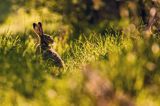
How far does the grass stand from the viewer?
14.1 ft

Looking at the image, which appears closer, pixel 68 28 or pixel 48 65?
pixel 48 65

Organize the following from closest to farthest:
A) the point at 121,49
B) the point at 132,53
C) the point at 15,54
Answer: the point at 132,53 < the point at 121,49 < the point at 15,54

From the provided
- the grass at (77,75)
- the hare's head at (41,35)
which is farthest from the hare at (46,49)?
the grass at (77,75)

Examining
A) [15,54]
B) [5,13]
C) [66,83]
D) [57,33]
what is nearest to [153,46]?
[66,83]

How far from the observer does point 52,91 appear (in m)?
4.34

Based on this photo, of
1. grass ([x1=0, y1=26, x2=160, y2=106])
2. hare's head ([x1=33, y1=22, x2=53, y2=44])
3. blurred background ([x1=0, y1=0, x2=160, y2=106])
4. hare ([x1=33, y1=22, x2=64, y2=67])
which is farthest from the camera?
hare's head ([x1=33, y1=22, x2=53, y2=44])

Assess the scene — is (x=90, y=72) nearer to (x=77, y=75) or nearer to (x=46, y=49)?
(x=77, y=75)

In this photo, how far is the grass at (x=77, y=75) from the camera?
429 centimetres

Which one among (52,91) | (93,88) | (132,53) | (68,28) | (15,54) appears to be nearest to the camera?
(93,88)

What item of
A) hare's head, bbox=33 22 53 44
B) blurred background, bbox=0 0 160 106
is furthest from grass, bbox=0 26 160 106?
hare's head, bbox=33 22 53 44

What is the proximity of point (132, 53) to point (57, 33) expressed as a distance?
3.38 m

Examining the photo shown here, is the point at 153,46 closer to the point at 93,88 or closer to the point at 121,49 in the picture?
the point at 121,49

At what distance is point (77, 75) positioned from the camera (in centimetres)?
481

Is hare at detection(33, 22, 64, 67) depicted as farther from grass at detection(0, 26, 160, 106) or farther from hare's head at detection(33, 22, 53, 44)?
grass at detection(0, 26, 160, 106)
